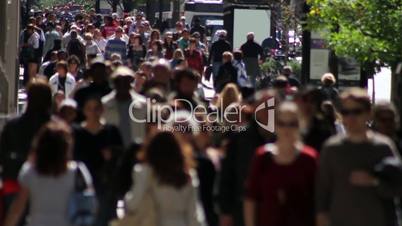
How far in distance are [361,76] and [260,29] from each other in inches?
486

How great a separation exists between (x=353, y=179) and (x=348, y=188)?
79 millimetres

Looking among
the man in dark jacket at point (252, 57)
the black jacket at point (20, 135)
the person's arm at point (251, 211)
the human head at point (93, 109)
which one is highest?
the human head at point (93, 109)

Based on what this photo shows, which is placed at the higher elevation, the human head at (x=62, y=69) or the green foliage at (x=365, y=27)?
the green foliage at (x=365, y=27)

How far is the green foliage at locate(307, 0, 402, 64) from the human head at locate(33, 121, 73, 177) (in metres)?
12.8

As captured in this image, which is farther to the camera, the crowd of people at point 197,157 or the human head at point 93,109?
the human head at point 93,109

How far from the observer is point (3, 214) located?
10.6 metres

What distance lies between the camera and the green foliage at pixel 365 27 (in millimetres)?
21984

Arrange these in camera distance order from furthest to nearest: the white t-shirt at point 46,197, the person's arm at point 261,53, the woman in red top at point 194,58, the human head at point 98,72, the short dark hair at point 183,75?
the person's arm at point 261,53 → the woman in red top at point 194,58 → the human head at point 98,72 → the short dark hair at point 183,75 → the white t-shirt at point 46,197

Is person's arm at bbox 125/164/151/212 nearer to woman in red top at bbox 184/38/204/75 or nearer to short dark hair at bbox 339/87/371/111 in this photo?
short dark hair at bbox 339/87/371/111

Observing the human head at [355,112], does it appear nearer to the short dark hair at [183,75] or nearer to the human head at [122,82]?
the short dark hair at [183,75]

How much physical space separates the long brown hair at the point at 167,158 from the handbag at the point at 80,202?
591 millimetres

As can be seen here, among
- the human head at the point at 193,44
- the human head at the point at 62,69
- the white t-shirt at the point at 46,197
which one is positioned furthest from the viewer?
the human head at the point at 193,44

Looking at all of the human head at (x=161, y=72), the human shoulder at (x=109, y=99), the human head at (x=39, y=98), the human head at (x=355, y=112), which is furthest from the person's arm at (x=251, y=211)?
the human head at (x=161, y=72)

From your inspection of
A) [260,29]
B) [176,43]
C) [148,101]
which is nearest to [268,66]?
[176,43]
